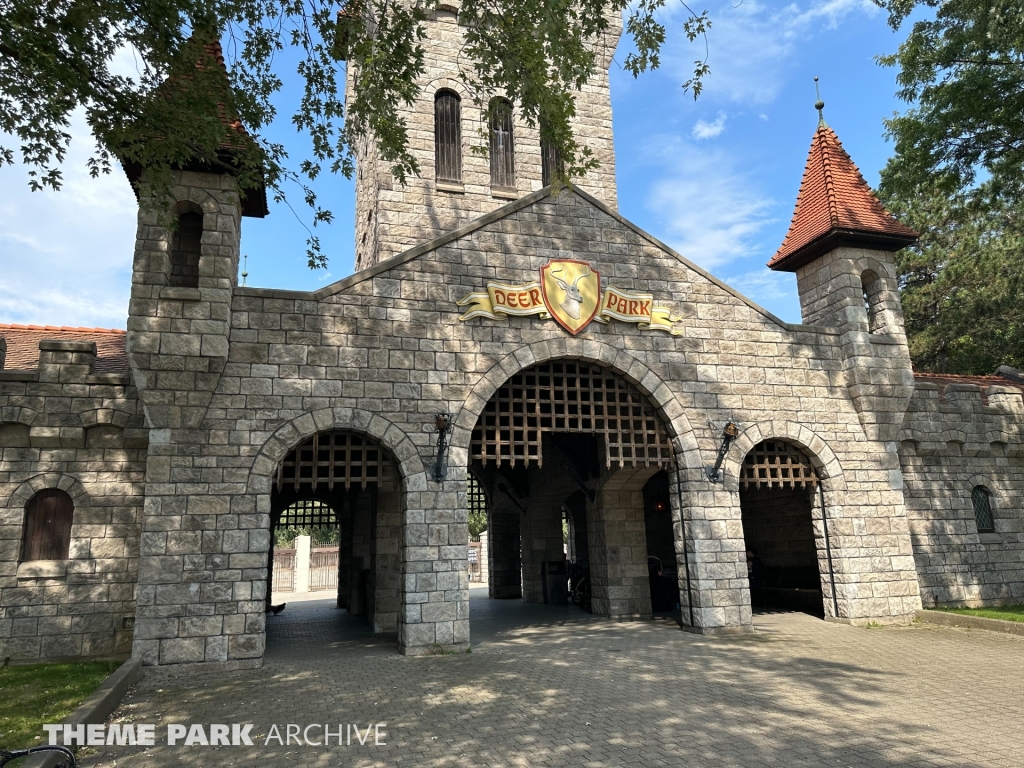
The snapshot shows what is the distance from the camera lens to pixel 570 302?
425 inches

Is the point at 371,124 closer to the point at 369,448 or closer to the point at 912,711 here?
the point at 369,448

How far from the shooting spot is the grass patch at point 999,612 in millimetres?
10609

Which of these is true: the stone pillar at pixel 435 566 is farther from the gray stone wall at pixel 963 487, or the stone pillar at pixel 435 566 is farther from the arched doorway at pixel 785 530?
the gray stone wall at pixel 963 487

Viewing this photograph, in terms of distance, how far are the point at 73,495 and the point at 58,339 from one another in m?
2.83

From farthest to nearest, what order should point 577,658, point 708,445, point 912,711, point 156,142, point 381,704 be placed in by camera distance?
point 708,445 < point 577,658 < point 156,142 < point 381,704 < point 912,711

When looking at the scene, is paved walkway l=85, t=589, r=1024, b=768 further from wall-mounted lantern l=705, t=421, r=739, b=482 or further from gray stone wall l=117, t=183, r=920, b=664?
wall-mounted lantern l=705, t=421, r=739, b=482

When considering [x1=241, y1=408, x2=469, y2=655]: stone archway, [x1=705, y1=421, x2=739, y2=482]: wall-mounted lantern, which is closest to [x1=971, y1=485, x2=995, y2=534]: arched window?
[x1=705, y1=421, x2=739, y2=482]: wall-mounted lantern

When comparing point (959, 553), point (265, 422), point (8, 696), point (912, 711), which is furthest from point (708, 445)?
point (8, 696)

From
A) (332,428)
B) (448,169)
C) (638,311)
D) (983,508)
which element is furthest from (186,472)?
(983,508)

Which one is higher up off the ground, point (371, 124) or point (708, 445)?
point (371, 124)

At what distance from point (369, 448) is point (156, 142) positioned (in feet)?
15.6

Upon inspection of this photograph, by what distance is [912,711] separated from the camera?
620 centimetres

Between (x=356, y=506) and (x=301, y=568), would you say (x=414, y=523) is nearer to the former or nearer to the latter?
(x=356, y=506)

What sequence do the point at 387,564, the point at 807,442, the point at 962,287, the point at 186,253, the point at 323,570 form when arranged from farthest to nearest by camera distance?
the point at 323,570, the point at 962,287, the point at 387,564, the point at 807,442, the point at 186,253
